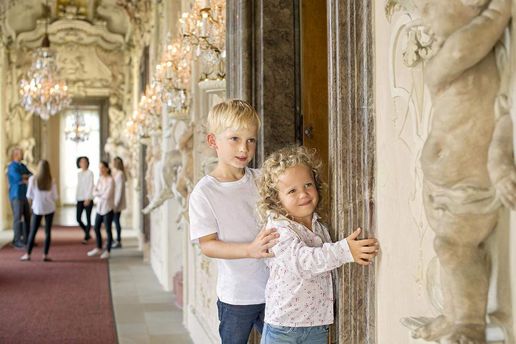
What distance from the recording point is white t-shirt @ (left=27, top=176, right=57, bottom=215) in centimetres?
986

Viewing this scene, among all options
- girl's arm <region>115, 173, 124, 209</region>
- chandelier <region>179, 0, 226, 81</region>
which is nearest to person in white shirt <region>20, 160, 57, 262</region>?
girl's arm <region>115, 173, 124, 209</region>

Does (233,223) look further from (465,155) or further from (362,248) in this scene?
(465,155)

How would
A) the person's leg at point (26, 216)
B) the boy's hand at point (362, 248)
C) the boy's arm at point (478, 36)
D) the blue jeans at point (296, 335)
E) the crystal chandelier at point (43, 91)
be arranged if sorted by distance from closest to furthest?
the boy's arm at point (478, 36), the boy's hand at point (362, 248), the blue jeans at point (296, 335), the person's leg at point (26, 216), the crystal chandelier at point (43, 91)

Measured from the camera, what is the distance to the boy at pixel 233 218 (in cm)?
245

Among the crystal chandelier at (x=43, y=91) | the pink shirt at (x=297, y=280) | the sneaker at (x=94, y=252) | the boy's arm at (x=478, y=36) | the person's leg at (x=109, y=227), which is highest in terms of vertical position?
the crystal chandelier at (x=43, y=91)

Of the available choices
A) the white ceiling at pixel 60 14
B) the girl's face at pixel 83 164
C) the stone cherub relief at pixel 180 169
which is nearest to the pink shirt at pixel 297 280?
the stone cherub relief at pixel 180 169

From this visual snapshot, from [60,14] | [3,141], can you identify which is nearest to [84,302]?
[3,141]

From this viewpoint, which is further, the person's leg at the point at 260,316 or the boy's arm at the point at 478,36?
the person's leg at the point at 260,316

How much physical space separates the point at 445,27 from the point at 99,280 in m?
8.08

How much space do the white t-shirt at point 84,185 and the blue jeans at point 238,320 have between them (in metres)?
10.2

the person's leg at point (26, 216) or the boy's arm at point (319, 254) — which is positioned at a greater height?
the boy's arm at point (319, 254)

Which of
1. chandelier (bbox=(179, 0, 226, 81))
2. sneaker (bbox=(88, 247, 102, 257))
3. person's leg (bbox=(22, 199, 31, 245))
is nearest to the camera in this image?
chandelier (bbox=(179, 0, 226, 81))

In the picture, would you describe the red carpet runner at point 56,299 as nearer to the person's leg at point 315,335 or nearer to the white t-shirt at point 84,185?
the white t-shirt at point 84,185

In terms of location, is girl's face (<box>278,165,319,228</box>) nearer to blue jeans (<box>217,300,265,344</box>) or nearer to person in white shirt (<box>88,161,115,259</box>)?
blue jeans (<box>217,300,265,344</box>)
